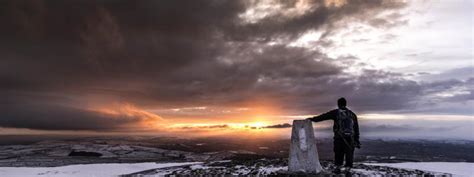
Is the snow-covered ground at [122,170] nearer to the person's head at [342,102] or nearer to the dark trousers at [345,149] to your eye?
the dark trousers at [345,149]

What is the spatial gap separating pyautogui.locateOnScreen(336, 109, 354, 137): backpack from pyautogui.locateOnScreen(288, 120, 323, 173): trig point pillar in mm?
2288

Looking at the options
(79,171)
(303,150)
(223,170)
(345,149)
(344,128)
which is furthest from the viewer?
(79,171)

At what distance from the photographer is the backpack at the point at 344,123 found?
2164cm

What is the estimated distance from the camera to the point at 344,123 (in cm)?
2170

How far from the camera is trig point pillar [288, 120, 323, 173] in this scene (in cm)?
1984

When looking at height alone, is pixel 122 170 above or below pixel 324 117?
below

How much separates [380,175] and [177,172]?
11.6 metres

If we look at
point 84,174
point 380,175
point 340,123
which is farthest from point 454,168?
point 84,174

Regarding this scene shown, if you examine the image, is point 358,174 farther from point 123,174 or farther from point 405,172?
point 123,174

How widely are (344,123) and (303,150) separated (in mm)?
3453

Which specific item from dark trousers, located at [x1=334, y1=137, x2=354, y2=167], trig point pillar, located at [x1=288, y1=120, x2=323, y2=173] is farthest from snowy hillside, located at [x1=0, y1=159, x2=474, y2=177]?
trig point pillar, located at [x1=288, y1=120, x2=323, y2=173]

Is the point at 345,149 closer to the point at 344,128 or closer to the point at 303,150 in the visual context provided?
the point at 344,128

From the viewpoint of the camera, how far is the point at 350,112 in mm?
21984

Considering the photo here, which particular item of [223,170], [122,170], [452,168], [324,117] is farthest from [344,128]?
[122,170]
